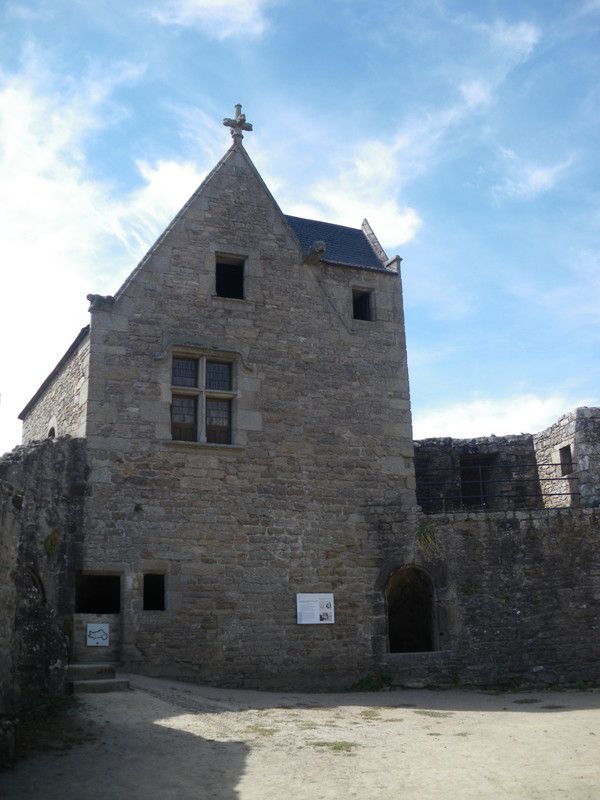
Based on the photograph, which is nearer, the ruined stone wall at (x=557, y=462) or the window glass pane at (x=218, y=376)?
the window glass pane at (x=218, y=376)

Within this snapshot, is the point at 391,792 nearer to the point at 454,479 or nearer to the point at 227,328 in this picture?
the point at 227,328

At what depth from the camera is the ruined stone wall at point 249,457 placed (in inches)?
481

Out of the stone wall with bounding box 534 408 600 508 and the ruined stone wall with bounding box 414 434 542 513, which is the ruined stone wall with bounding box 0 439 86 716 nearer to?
the ruined stone wall with bounding box 414 434 542 513

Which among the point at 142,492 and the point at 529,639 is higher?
the point at 142,492

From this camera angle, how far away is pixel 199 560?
12445 mm

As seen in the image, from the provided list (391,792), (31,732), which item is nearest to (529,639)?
(391,792)

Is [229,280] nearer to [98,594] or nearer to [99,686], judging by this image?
[98,594]

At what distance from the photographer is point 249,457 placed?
Result: 13.2 m

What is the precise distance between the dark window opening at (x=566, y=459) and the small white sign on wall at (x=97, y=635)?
872cm

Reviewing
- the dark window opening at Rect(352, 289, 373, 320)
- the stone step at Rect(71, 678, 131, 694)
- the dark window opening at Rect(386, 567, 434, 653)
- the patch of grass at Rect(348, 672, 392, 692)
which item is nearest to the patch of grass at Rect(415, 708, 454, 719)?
the patch of grass at Rect(348, 672, 392, 692)

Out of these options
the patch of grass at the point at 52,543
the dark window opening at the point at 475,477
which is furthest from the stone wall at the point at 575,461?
the patch of grass at the point at 52,543

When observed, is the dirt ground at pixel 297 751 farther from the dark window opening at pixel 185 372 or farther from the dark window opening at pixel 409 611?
the dark window opening at pixel 185 372

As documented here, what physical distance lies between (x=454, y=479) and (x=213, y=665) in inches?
249

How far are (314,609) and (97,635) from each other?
3335mm
